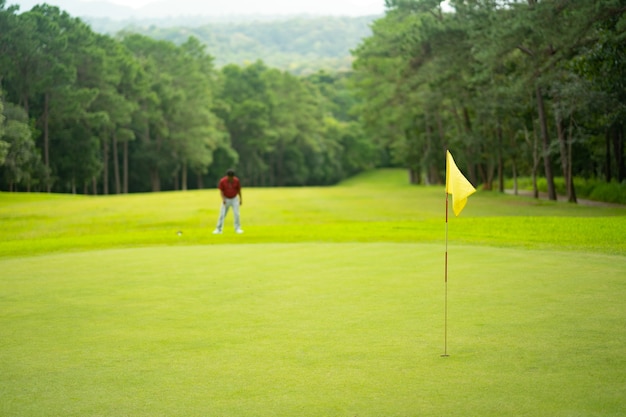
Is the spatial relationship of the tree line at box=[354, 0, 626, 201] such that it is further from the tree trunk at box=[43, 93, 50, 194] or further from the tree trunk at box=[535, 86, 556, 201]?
the tree trunk at box=[43, 93, 50, 194]

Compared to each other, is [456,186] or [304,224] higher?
[456,186]

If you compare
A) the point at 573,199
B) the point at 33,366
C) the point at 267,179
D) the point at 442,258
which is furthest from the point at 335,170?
the point at 33,366

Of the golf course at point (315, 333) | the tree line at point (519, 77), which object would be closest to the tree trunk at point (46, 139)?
the tree line at point (519, 77)

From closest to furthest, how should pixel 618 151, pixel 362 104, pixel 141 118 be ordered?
pixel 618 151
pixel 362 104
pixel 141 118

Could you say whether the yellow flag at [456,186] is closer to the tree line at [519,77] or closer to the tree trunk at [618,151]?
the tree line at [519,77]

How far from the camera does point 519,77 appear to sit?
132ft

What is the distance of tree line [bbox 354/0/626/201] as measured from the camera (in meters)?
30.7

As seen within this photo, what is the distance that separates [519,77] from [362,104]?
40.7 metres

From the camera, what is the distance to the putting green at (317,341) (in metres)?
5.40

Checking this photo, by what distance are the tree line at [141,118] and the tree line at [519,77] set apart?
25.2 metres

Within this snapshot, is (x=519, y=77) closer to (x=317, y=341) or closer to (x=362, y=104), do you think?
(x=317, y=341)

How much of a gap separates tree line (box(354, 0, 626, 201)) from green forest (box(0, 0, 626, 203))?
0.11 metres

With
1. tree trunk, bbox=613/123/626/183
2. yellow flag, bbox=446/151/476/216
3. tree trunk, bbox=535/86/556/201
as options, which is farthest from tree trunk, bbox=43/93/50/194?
yellow flag, bbox=446/151/476/216

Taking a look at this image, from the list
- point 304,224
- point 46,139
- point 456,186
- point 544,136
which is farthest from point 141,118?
point 456,186
